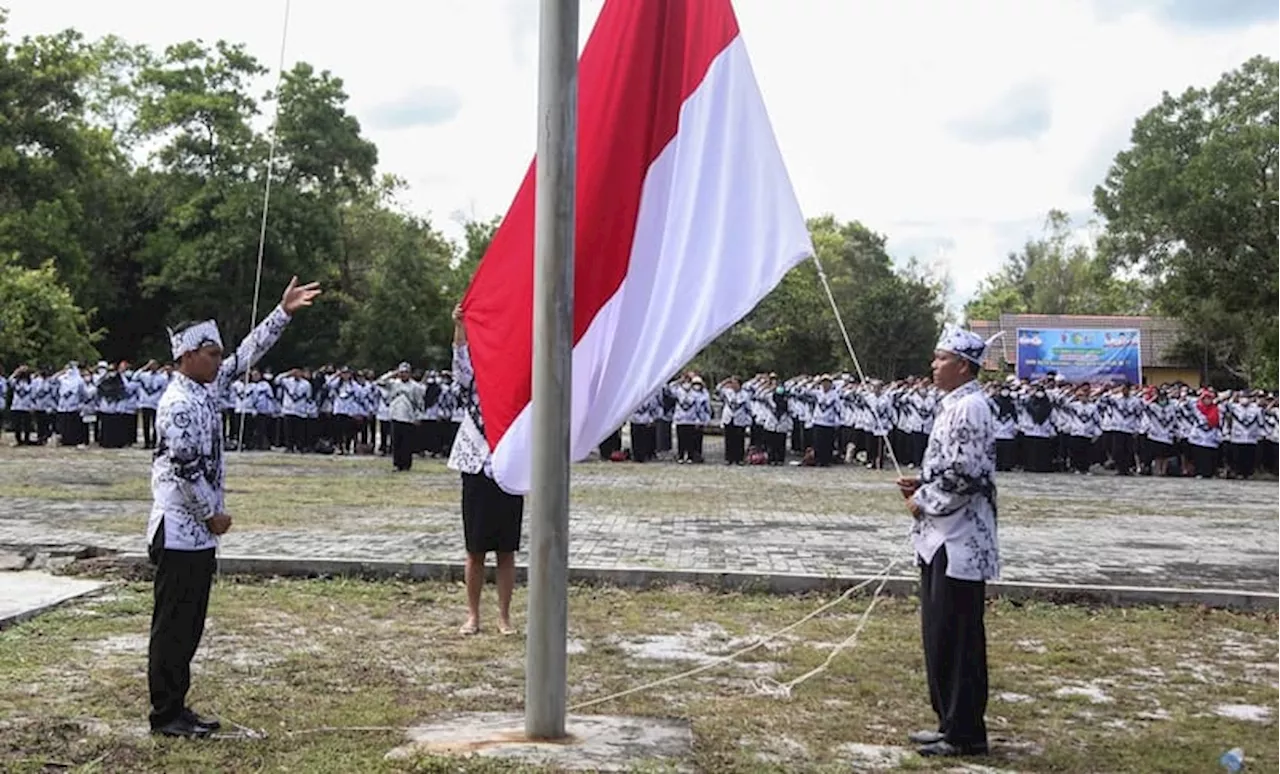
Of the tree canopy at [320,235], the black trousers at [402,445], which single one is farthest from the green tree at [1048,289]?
the black trousers at [402,445]

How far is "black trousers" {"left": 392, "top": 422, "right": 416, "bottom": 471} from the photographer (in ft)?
76.9

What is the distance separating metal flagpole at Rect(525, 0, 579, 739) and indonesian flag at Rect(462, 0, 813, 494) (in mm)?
375

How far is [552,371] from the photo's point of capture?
6070 millimetres

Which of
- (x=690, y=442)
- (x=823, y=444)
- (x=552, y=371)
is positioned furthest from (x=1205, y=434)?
(x=552, y=371)

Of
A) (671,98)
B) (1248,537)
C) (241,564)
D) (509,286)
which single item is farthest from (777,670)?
(1248,537)

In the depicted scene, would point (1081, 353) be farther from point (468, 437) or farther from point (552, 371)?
point (552, 371)

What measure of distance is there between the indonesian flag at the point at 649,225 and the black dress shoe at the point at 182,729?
1.85 metres

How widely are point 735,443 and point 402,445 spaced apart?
8478 mm

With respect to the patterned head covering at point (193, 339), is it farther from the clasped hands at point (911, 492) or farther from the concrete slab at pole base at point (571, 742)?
the clasped hands at point (911, 492)

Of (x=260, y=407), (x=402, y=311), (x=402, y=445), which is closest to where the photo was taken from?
(x=402, y=445)

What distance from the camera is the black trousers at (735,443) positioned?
29.0 m

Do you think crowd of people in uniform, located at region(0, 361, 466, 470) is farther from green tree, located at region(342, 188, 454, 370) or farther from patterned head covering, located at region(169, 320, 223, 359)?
patterned head covering, located at region(169, 320, 223, 359)

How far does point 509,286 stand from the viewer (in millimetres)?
6836

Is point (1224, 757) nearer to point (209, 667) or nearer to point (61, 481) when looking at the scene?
point (209, 667)
